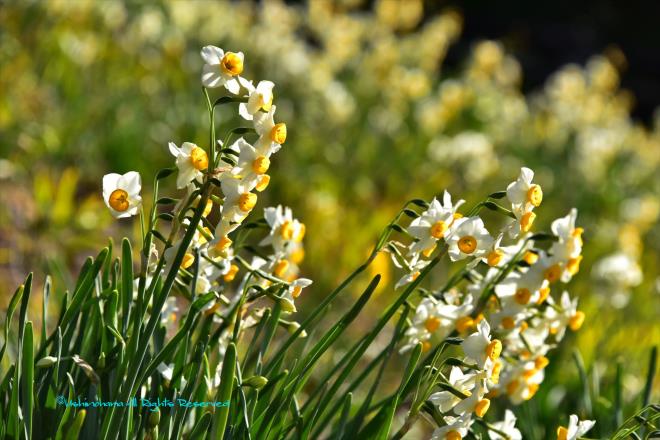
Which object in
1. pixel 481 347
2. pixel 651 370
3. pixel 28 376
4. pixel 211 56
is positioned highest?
pixel 211 56

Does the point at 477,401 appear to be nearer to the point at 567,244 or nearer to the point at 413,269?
the point at 413,269

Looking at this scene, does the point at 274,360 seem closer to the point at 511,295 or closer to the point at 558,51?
the point at 511,295

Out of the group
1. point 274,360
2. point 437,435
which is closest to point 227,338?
point 274,360

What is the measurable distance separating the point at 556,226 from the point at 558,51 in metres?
10.8

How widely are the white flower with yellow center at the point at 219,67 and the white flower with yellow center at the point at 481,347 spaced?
53cm

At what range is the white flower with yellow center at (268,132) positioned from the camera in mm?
1321

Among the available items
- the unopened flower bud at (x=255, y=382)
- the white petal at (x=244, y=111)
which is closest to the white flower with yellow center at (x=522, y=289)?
the unopened flower bud at (x=255, y=382)

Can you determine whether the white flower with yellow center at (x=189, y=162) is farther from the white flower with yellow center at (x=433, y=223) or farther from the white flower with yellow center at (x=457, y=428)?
the white flower with yellow center at (x=457, y=428)

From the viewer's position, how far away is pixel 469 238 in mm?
1415

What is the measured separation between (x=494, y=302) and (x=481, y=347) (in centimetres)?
32

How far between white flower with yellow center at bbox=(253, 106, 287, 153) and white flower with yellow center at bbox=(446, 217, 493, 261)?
1.05 ft

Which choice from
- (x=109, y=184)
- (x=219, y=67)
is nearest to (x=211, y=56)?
(x=219, y=67)

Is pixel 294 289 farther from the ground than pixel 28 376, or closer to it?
farther from the ground

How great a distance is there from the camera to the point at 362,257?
4.04 m
